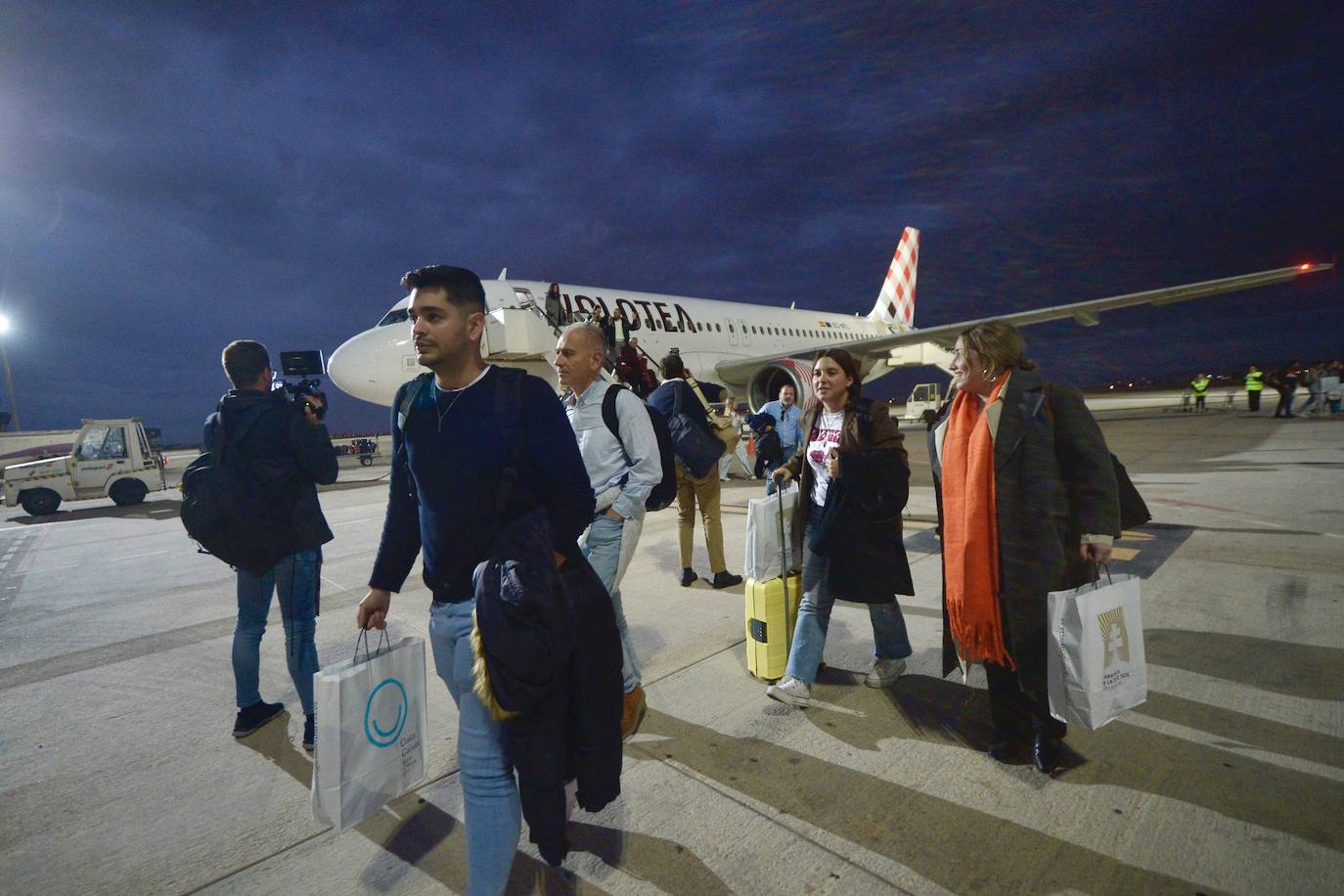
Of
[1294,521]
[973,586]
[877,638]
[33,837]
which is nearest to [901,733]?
[877,638]

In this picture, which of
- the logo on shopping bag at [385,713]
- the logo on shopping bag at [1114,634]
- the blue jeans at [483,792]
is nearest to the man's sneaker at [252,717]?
the logo on shopping bag at [385,713]

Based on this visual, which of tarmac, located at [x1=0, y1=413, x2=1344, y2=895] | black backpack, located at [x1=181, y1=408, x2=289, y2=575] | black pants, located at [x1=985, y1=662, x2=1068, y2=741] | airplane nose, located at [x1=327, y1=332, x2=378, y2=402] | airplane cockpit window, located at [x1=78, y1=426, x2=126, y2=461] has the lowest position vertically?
tarmac, located at [x1=0, y1=413, x2=1344, y2=895]

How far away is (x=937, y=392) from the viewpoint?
86.3 feet

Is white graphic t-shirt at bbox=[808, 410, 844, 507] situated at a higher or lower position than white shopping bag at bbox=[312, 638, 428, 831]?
higher

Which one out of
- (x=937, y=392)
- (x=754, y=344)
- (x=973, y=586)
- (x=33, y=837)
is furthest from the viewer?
(x=937, y=392)

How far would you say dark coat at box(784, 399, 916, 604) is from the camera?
273cm

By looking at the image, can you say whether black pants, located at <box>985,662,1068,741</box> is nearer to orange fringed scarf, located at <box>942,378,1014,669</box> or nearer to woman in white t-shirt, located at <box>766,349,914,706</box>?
orange fringed scarf, located at <box>942,378,1014,669</box>

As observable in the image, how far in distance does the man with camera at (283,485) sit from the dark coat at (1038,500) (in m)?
2.73

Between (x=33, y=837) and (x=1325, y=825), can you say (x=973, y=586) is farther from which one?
(x=33, y=837)

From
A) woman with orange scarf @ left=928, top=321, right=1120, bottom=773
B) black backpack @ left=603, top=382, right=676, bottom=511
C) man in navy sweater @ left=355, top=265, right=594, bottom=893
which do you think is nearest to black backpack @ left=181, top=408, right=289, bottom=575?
man in navy sweater @ left=355, top=265, right=594, bottom=893

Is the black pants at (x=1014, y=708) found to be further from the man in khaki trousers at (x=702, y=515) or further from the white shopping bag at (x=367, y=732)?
the man in khaki trousers at (x=702, y=515)

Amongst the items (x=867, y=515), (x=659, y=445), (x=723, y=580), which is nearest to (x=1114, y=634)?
(x=867, y=515)

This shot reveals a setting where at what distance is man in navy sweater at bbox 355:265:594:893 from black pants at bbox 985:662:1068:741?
182 centimetres

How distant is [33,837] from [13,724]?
52.9 inches
